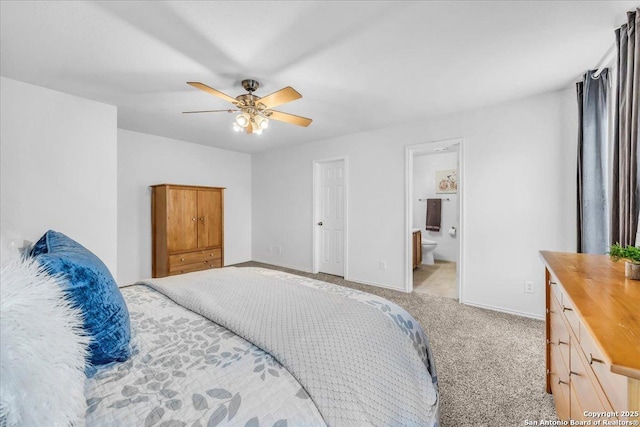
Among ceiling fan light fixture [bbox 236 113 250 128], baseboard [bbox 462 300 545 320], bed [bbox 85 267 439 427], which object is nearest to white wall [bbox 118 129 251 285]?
ceiling fan light fixture [bbox 236 113 250 128]

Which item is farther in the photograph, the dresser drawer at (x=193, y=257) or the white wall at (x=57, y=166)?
the dresser drawer at (x=193, y=257)

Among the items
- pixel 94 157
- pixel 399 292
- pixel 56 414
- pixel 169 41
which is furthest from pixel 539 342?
pixel 94 157

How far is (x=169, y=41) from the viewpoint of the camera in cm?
182

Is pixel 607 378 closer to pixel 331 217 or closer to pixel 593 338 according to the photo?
pixel 593 338

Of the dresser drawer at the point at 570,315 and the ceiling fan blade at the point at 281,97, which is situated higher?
the ceiling fan blade at the point at 281,97

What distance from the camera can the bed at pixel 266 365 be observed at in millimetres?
716

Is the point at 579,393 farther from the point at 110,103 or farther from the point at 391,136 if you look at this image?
the point at 110,103

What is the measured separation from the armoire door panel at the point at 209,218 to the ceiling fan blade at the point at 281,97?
2472 millimetres

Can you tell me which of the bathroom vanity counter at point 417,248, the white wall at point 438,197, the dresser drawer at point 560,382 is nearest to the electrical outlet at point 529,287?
the dresser drawer at point 560,382

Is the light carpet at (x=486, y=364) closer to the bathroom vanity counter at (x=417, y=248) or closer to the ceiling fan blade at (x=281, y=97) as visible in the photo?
the bathroom vanity counter at (x=417, y=248)

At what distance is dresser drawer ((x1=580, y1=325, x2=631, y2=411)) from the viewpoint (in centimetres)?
65

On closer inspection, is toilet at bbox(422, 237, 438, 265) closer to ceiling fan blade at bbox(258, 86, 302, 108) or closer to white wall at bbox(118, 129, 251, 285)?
white wall at bbox(118, 129, 251, 285)

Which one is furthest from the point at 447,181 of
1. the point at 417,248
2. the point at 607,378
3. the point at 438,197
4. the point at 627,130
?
the point at 607,378

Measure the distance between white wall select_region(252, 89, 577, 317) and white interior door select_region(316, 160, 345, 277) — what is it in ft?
0.92
